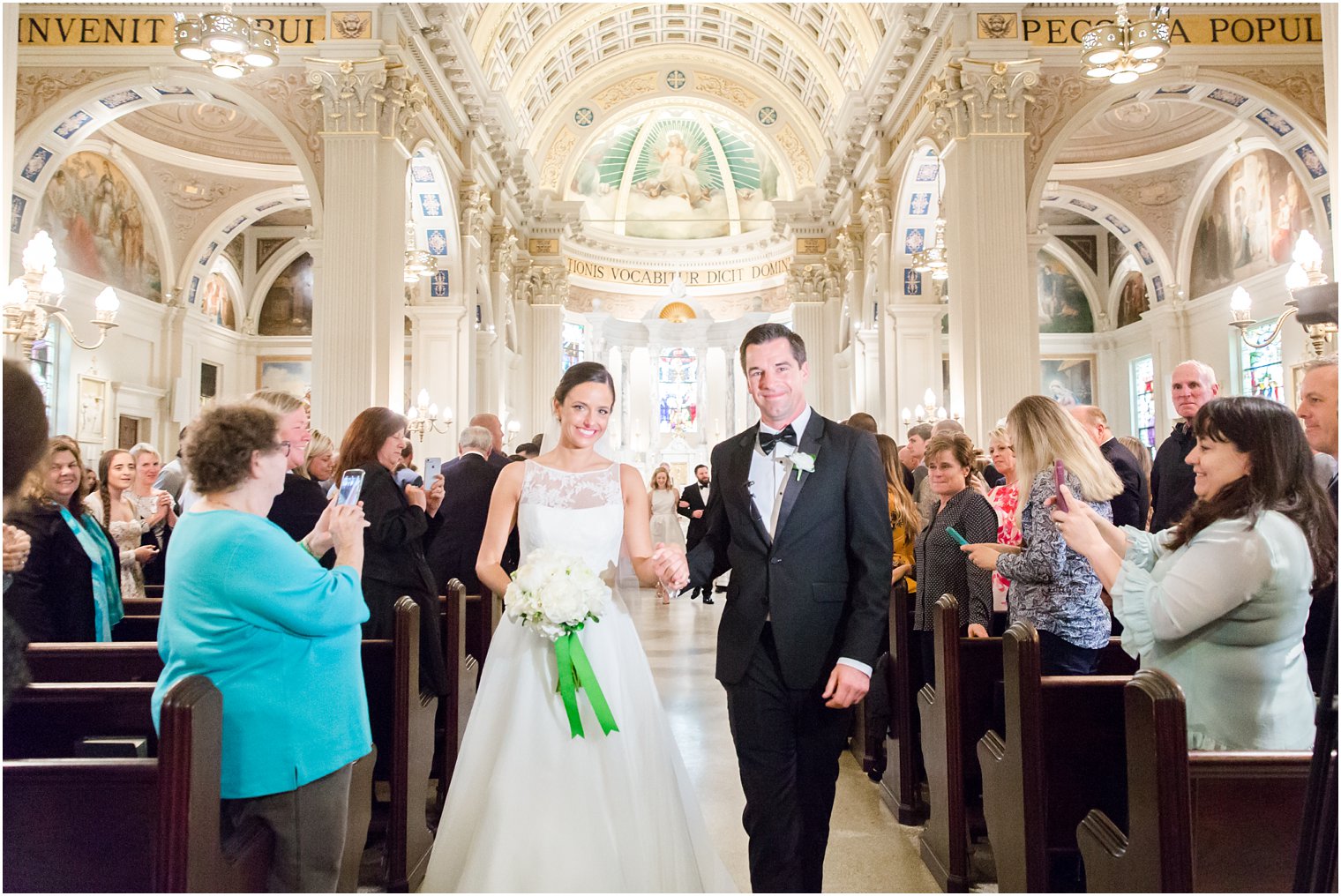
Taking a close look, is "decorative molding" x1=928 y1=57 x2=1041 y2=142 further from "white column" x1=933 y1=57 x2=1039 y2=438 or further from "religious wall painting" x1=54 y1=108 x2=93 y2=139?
"religious wall painting" x1=54 y1=108 x2=93 y2=139

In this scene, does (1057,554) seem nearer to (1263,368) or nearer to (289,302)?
(1263,368)

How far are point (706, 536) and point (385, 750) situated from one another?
1699 millimetres

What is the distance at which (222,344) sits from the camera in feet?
70.4

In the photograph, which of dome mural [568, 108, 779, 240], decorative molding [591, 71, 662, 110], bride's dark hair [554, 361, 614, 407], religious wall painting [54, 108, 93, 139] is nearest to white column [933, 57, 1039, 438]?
bride's dark hair [554, 361, 614, 407]

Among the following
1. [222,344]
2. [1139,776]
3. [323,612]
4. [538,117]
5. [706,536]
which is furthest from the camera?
[538,117]

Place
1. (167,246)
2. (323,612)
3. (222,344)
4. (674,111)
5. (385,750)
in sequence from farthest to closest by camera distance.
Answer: (674,111) < (222,344) < (167,246) < (385,750) < (323,612)

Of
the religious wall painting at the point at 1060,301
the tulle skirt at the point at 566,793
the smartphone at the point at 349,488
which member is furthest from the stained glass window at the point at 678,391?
the smartphone at the point at 349,488

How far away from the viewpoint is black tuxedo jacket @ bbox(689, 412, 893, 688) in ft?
9.39

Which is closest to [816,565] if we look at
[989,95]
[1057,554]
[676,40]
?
[1057,554]

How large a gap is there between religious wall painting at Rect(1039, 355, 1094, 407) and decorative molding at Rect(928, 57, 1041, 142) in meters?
12.7

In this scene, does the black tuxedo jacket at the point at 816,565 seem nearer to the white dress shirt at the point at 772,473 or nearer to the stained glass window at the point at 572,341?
the white dress shirt at the point at 772,473

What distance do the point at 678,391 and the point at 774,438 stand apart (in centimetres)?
2635

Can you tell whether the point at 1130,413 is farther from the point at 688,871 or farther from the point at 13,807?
the point at 13,807

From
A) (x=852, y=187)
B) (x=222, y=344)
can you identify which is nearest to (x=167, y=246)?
(x=222, y=344)
